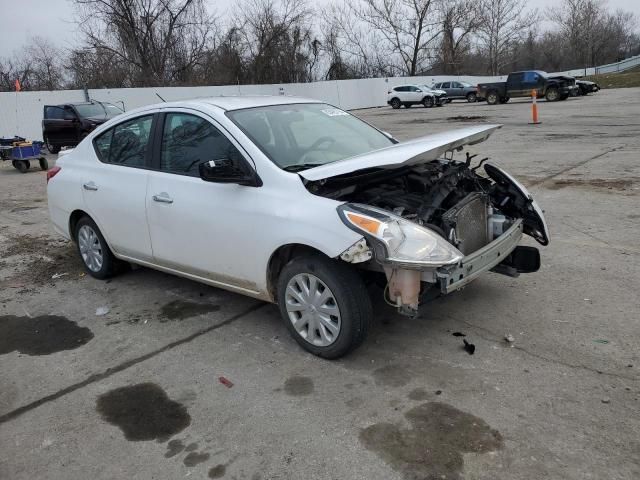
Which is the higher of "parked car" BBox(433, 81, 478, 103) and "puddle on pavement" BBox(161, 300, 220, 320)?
"parked car" BBox(433, 81, 478, 103)

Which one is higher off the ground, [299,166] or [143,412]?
[299,166]

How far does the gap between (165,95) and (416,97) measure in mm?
16877

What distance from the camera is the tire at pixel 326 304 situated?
3443mm

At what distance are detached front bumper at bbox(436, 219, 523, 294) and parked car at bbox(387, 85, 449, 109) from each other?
115ft

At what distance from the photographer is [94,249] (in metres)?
5.54

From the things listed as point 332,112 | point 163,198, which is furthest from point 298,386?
point 332,112

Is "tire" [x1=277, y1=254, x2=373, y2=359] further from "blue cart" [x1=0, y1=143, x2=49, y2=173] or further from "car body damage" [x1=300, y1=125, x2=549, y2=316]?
"blue cart" [x1=0, y1=143, x2=49, y2=173]

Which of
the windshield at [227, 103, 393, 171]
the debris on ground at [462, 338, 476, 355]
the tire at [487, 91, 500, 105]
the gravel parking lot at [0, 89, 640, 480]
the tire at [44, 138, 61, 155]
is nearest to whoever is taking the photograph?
the gravel parking lot at [0, 89, 640, 480]

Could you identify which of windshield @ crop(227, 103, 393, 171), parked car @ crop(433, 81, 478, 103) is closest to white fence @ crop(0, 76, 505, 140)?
parked car @ crop(433, 81, 478, 103)

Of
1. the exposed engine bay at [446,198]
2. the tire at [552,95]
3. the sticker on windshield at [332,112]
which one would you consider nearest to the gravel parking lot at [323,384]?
the exposed engine bay at [446,198]

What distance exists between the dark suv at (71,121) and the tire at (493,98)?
892 inches

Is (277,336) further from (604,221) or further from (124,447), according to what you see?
(604,221)

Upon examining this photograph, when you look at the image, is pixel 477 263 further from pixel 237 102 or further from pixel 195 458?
pixel 237 102

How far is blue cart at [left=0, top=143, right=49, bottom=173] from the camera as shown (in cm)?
1518
